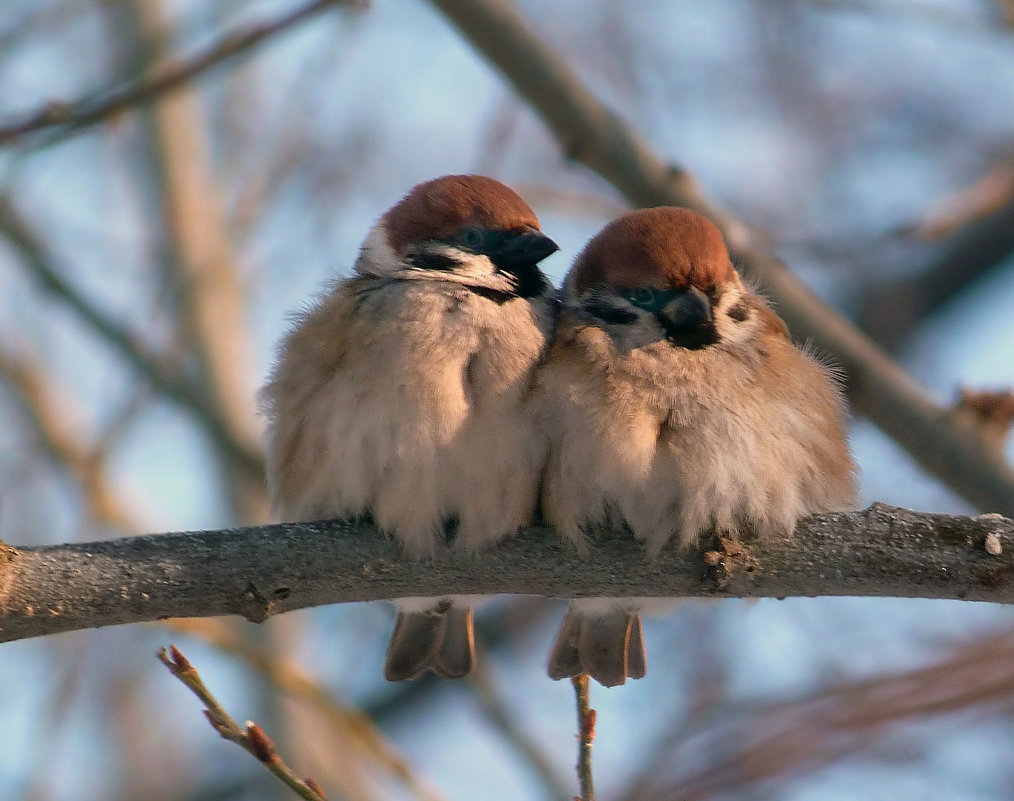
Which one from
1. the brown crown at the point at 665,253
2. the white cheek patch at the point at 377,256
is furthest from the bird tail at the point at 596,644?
the white cheek patch at the point at 377,256

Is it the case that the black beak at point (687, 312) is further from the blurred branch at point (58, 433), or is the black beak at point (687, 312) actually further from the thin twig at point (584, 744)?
the blurred branch at point (58, 433)

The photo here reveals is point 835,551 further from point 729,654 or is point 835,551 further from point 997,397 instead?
point 729,654

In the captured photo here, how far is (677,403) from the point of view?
3.38 metres

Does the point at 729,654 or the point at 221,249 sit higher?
the point at 221,249

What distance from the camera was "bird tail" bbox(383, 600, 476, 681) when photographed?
423 centimetres

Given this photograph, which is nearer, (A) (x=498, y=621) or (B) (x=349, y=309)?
(B) (x=349, y=309)

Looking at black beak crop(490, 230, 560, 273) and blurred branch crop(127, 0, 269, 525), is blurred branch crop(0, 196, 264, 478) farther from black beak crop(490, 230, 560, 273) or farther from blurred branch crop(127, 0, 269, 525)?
black beak crop(490, 230, 560, 273)

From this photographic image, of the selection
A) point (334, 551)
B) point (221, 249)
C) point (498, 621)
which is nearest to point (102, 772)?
point (498, 621)

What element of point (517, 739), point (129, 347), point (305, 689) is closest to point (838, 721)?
point (517, 739)

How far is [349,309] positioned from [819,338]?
1439 millimetres

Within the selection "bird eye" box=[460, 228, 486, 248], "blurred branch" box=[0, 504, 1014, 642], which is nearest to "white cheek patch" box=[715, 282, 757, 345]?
"blurred branch" box=[0, 504, 1014, 642]

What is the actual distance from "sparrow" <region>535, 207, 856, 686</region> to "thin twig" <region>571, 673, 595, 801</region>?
1.45 ft

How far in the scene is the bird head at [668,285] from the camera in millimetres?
3596

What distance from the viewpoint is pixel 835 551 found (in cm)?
307
